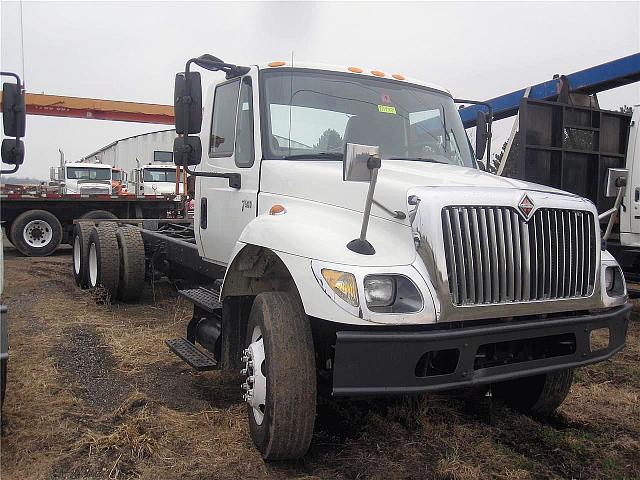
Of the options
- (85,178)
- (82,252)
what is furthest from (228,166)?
(85,178)

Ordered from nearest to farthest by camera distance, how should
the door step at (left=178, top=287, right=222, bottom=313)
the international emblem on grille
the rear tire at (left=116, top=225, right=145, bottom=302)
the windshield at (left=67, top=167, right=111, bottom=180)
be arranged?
the international emblem on grille
the door step at (left=178, top=287, right=222, bottom=313)
the rear tire at (left=116, top=225, right=145, bottom=302)
the windshield at (left=67, top=167, right=111, bottom=180)

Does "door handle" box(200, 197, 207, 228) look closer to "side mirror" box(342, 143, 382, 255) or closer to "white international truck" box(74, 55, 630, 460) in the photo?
"white international truck" box(74, 55, 630, 460)

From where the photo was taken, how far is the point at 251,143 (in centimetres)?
420

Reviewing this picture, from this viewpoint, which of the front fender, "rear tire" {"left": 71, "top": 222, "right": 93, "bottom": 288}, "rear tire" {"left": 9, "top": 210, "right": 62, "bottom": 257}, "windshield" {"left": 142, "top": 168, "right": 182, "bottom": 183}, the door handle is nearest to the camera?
the front fender

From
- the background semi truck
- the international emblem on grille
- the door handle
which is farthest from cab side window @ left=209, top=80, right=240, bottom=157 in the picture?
the background semi truck

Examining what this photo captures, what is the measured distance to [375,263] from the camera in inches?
114

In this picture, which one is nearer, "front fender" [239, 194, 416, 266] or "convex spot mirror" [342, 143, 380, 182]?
"convex spot mirror" [342, 143, 380, 182]

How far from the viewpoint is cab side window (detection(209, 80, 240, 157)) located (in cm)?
450

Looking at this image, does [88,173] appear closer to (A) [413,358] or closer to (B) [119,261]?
(B) [119,261]

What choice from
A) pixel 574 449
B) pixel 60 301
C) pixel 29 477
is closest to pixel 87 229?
Result: pixel 60 301

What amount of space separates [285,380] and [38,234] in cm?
1321

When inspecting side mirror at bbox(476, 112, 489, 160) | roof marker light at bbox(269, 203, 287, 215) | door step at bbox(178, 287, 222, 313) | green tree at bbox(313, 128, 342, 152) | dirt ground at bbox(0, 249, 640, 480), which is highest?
side mirror at bbox(476, 112, 489, 160)

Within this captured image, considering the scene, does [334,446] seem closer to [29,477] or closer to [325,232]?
[325,232]

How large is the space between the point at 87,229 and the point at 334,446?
623 centimetres
